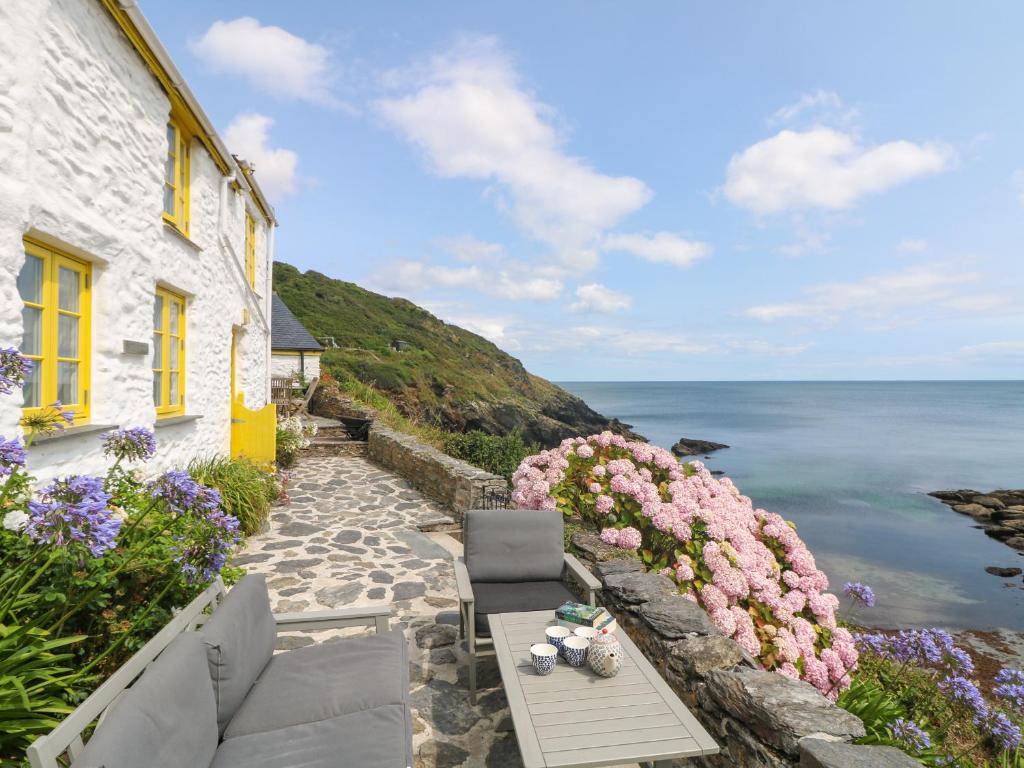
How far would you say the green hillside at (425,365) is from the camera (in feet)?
88.3

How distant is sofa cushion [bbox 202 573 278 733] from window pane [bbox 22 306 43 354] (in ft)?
8.62

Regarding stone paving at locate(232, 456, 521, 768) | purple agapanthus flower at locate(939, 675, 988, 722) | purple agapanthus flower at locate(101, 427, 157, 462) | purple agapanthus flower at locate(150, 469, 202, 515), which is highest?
purple agapanthus flower at locate(101, 427, 157, 462)

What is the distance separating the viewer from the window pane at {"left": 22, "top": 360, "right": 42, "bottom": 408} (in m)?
3.77

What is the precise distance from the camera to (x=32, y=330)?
3.82m

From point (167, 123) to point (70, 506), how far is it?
5492mm

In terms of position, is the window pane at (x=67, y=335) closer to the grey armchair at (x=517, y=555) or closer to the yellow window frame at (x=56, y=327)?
the yellow window frame at (x=56, y=327)

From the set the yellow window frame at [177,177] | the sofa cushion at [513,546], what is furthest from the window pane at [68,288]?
the sofa cushion at [513,546]

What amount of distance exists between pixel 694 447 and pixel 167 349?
39.5 meters

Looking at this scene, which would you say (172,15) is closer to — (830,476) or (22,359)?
(22,359)

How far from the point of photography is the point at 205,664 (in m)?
2.24

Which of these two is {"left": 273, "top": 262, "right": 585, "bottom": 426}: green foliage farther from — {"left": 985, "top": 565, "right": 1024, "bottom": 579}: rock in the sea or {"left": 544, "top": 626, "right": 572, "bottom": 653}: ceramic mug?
{"left": 985, "top": 565, "right": 1024, "bottom": 579}: rock in the sea

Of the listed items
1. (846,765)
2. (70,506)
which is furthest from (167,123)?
(846,765)

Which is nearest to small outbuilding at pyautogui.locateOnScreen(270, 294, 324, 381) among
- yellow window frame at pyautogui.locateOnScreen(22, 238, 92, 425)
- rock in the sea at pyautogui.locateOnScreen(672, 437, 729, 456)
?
yellow window frame at pyautogui.locateOnScreen(22, 238, 92, 425)

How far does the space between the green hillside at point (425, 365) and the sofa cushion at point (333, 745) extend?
804 inches
